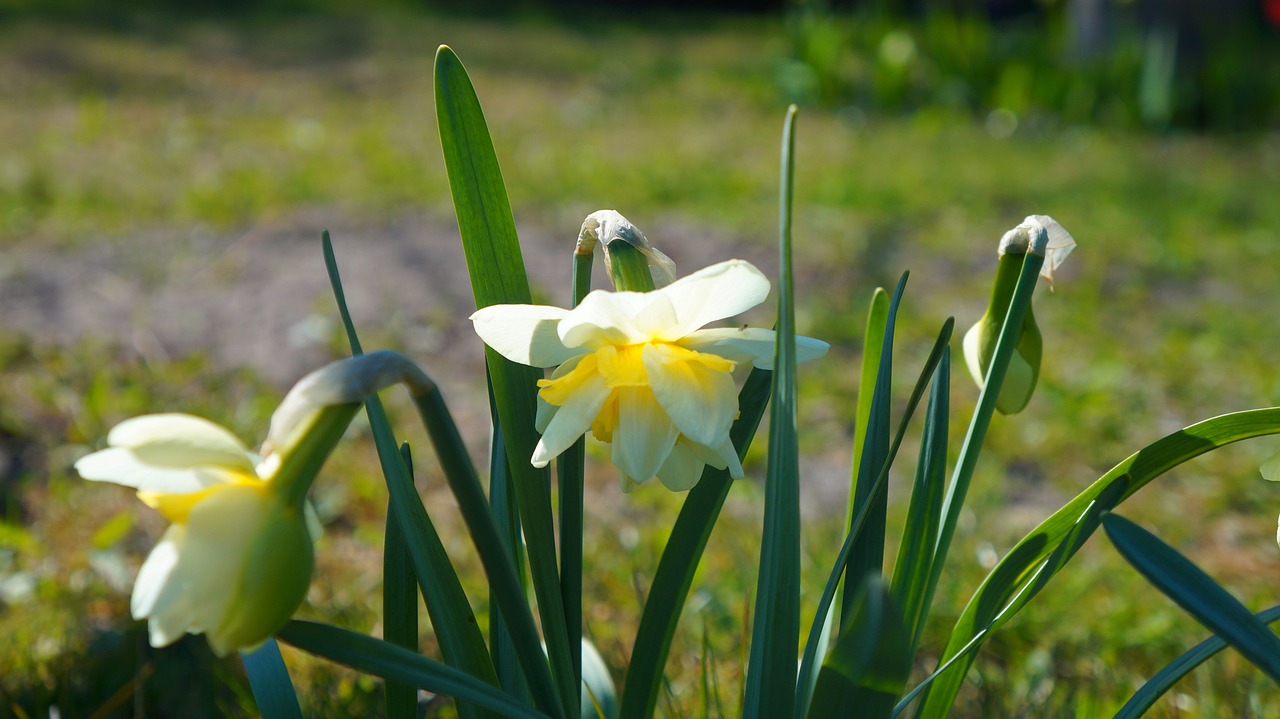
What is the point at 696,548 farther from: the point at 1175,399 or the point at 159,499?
the point at 1175,399

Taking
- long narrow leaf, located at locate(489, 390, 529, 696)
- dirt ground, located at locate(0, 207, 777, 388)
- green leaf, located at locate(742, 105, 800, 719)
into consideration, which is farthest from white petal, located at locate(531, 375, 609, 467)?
dirt ground, located at locate(0, 207, 777, 388)

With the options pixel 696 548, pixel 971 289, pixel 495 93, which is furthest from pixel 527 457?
pixel 495 93

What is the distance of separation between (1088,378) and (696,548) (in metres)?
2.00

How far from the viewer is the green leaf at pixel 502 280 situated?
0.75 meters

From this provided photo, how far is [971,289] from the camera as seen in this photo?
118 inches

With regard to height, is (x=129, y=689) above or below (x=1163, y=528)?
above

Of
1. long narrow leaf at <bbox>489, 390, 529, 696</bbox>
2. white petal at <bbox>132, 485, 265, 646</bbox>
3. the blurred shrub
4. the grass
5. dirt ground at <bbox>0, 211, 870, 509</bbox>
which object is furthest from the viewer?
the blurred shrub

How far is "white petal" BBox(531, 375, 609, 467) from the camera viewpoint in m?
0.63

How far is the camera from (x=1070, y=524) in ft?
2.51

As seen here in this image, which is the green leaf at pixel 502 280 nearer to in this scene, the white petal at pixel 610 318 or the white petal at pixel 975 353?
the white petal at pixel 610 318

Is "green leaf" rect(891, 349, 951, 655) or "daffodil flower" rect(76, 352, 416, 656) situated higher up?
"daffodil flower" rect(76, 352, 416, 656)

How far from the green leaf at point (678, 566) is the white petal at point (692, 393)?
0.18m

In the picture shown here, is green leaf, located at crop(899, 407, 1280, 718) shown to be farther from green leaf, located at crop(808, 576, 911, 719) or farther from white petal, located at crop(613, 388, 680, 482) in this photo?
white petal, located at crop(613, 388, 680, 482)

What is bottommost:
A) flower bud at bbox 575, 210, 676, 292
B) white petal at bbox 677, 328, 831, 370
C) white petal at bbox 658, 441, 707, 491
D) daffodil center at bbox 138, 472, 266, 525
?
white petal at bbox 658, 441, 707, 491
